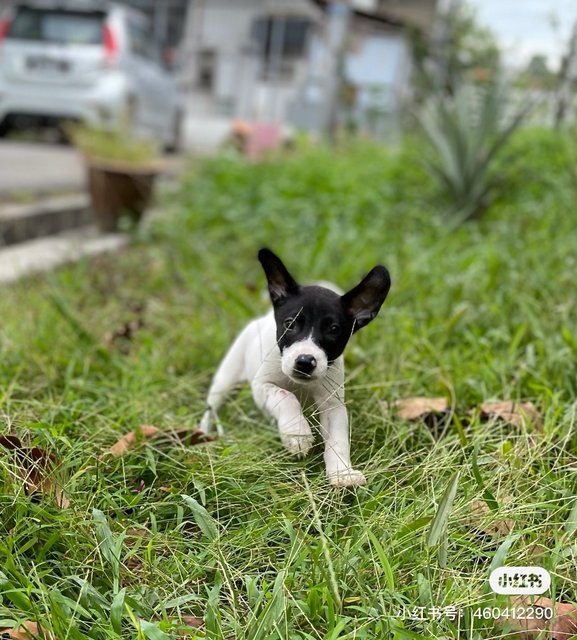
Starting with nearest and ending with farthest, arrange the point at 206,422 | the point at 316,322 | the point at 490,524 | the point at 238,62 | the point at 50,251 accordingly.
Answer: the point at 490,524 < the point at 316,322 < the point at 206,422 < the point at 50,251 < the point at 238,62

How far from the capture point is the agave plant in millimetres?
5457

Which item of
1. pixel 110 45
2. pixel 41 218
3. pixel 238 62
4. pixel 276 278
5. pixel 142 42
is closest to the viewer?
pixel 276 278

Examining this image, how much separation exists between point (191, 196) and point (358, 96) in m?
8.92

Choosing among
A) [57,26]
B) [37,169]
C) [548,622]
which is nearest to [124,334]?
[548,622]

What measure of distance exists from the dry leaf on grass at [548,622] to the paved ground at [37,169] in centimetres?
509

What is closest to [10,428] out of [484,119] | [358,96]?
[484,119]

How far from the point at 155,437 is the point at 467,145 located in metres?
4.13

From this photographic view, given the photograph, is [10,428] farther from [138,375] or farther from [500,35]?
[500,35]

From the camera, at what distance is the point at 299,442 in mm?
1820

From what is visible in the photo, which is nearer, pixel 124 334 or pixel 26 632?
pixel 26 632

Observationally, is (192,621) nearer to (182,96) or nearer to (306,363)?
(306,363)

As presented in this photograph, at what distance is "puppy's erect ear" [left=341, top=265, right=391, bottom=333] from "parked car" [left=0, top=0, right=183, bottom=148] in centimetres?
816

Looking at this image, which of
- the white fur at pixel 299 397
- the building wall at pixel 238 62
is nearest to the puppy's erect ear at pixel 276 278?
the white fur at pixel 299 397

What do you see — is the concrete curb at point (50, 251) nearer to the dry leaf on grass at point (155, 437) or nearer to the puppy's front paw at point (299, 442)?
the dry leaf on grass at point (155, 437)
